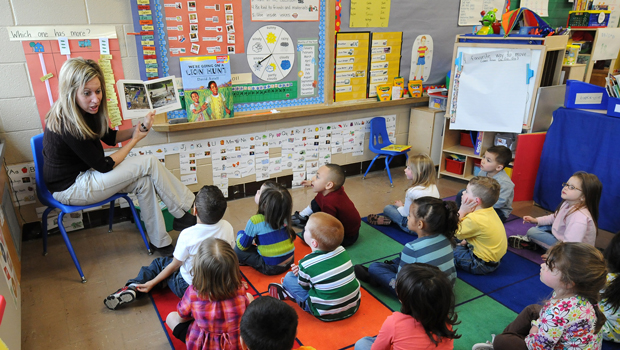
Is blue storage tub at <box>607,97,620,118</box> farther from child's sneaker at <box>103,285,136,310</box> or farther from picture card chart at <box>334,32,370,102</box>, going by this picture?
child's sneaker at <box>103,285,136,310</box>

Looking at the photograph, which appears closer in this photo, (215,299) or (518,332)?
(215,299)

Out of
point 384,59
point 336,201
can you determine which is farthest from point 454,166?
point 336,201

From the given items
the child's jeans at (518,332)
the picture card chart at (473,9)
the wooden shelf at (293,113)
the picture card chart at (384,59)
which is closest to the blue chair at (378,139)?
the wooden shelf at (293,113)

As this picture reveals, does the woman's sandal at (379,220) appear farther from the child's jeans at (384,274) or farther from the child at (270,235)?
the child at (270,235)

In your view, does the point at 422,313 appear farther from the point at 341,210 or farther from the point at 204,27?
the point at 204,27

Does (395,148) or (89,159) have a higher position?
(89,159)

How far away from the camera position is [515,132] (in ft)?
12.7

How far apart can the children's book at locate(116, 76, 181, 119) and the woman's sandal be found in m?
1.74

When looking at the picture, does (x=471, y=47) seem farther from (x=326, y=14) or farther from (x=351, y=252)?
(x=351, y=252)

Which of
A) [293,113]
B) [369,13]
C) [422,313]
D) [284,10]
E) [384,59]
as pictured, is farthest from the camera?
[384,59]

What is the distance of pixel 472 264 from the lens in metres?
2.69

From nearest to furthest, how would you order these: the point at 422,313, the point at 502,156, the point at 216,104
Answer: the point at 422,313, the point at 502,156, the point at 216,104

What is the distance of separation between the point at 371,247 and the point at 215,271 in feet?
5.33

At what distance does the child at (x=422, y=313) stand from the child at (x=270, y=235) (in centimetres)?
104
